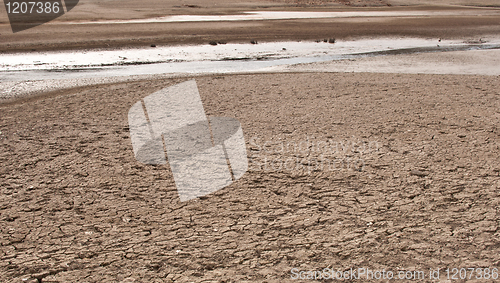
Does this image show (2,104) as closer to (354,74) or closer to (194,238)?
(194,238)

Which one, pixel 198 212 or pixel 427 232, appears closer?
pixel 427 232

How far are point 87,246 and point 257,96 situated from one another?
4738mm

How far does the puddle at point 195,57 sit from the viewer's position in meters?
11.3

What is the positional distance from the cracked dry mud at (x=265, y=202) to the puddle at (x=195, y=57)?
512 cm

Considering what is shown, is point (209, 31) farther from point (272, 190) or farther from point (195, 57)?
point (272, 190)

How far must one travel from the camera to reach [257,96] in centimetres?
748

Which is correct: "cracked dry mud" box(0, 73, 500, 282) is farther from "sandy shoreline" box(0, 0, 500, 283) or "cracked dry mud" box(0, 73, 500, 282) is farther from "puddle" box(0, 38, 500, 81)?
"puddle" box(0, 38, 500, 81)

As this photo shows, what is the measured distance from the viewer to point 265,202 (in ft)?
12.5

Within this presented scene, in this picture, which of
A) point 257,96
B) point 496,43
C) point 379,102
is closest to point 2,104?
point 257,96

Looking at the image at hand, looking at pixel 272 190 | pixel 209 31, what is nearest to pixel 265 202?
pixel 272 190

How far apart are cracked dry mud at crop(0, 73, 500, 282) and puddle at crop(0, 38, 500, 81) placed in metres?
5.12

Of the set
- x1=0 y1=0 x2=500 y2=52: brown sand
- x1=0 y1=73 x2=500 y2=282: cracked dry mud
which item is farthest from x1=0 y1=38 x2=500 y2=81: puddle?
x1=0 y1=73 x2=500 y2=282: cracked dry mud

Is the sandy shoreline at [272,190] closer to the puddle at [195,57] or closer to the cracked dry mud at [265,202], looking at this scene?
the cracked dry mud at [265,202]

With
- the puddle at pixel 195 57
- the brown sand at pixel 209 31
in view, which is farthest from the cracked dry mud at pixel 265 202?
the brown sand at pixel 209 31
